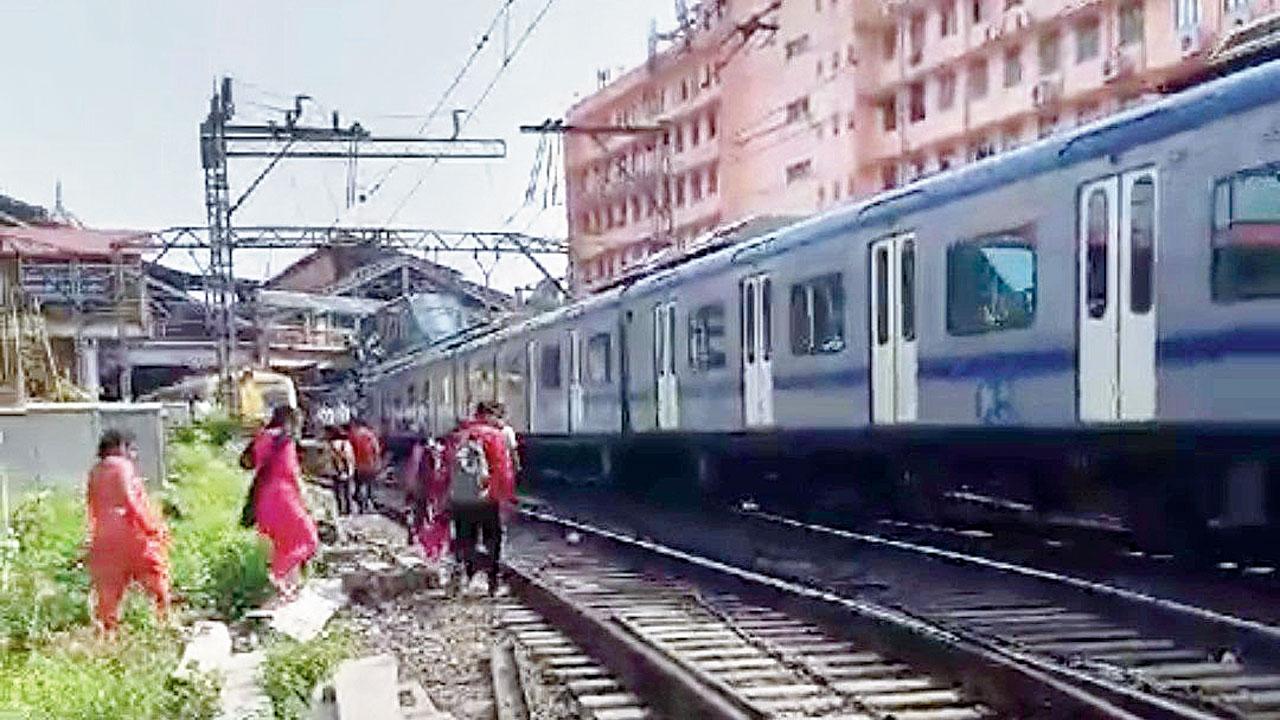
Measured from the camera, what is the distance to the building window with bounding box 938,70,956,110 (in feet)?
138

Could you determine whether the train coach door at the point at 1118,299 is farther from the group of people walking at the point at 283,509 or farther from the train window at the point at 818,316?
the group of people walking at the point at 283,509

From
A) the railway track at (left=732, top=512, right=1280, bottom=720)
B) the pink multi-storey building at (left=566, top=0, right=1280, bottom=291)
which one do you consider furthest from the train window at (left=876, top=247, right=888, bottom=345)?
the pink multi-storey building at (left=566, top=0, right=1280, bottom=291)

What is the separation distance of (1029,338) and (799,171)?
1432 inches

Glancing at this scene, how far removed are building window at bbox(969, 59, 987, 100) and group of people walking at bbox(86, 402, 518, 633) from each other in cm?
2895

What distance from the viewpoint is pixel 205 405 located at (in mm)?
35000

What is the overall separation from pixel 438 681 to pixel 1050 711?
3323 mm

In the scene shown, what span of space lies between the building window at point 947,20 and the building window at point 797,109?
5466 mm

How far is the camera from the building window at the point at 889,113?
4484 centimetres

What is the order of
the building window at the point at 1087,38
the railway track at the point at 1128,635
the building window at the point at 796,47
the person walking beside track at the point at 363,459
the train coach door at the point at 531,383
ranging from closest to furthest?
the railway track at the point at 1128,635, the person walking beside track at the point at 363,459, the train coach door at the point at 531,383, the building window at the point at 1087,38, the building window at the point at 796,47

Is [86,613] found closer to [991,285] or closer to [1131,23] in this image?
[991,285]

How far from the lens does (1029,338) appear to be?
10453 millimetres

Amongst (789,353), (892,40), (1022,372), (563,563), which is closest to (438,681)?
(1022,372)

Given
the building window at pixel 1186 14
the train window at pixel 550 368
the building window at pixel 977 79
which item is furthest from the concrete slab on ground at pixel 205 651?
the building window at pixel 977 79

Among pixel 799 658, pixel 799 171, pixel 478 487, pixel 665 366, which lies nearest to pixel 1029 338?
pixel 799 658
